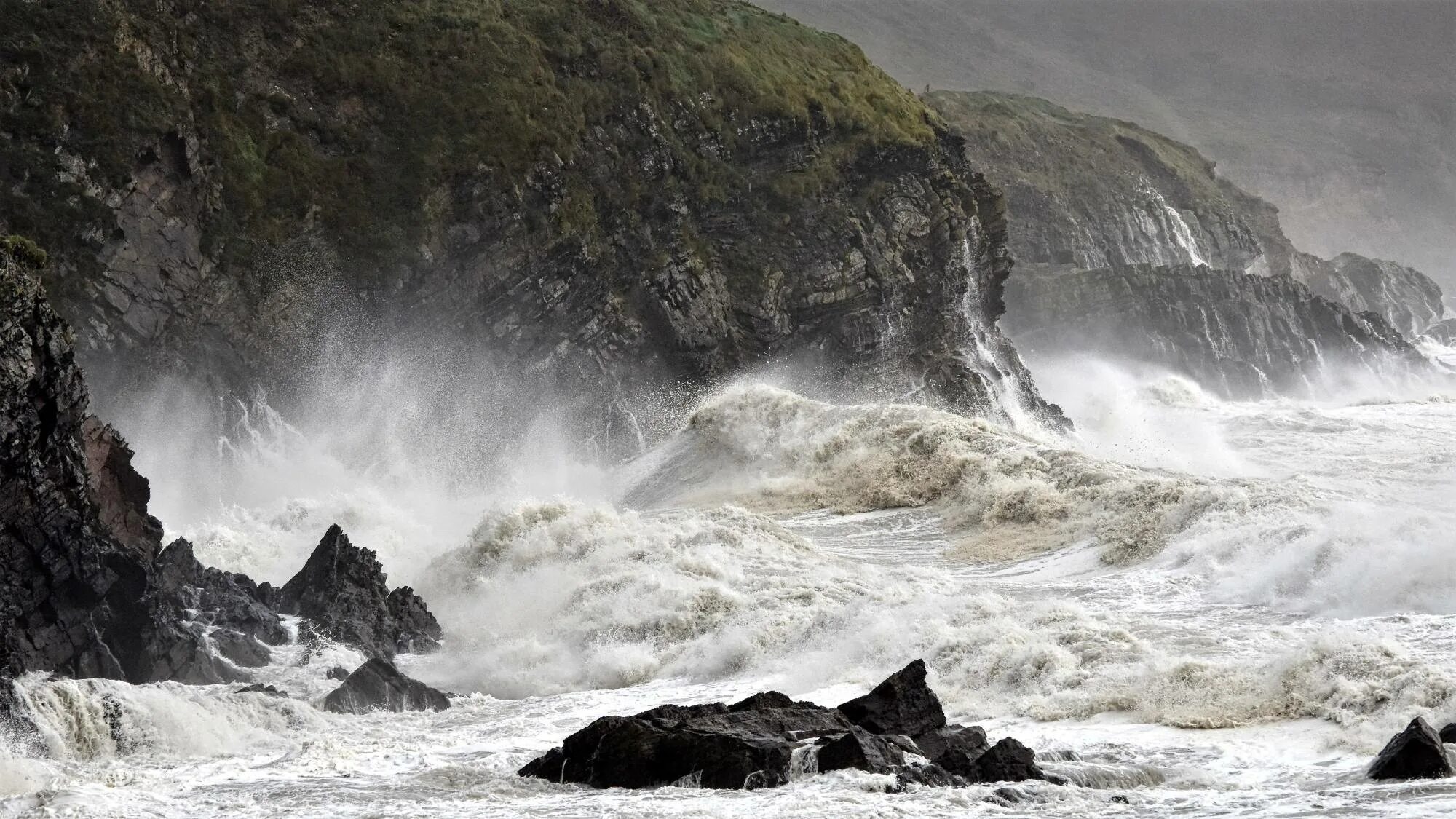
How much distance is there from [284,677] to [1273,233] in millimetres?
106285

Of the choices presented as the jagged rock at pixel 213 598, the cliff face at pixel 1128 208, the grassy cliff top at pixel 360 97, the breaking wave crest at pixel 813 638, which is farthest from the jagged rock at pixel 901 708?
the cliff face at pixel 1128 208

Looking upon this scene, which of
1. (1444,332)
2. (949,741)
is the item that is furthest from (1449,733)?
(1444,332)

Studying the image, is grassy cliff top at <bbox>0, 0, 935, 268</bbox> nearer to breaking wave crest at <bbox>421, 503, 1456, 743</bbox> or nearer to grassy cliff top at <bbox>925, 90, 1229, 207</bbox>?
breaking wave crest at <bbox>421, 503, 1456, 743</bbox>

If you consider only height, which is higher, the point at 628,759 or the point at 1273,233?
the point at 1273,233

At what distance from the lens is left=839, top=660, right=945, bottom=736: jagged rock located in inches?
700

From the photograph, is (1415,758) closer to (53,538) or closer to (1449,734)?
(1449,734)

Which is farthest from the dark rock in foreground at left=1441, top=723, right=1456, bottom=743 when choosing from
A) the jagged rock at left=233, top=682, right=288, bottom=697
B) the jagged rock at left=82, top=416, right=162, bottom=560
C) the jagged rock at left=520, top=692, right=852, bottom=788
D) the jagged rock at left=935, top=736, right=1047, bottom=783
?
the jagged rock at left=82, top=416, right=162, bottom=560

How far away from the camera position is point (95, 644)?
22.2 meters

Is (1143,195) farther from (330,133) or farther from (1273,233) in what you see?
(330,133)

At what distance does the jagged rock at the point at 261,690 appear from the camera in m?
21.5

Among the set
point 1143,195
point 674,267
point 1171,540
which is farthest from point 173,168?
point 1143,195

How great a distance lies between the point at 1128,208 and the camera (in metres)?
102

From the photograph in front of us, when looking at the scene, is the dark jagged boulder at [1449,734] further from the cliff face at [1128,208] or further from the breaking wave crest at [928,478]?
the cliff face at [1128,208]

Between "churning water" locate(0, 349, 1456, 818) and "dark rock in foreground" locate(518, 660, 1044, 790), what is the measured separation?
36 cm
